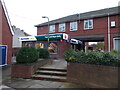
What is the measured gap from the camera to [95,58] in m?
5.69

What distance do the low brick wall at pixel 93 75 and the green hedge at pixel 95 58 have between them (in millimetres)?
218

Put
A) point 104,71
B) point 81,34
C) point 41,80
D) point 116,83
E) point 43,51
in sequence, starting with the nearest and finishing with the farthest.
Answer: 1. point 116,83
2. point 104,71
3. point 41,80
4. point 43,51
5. point 81,34

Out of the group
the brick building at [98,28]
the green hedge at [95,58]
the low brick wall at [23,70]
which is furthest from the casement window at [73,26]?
the low brick wall at [23,70]

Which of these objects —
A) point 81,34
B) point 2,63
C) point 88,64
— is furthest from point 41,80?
point 81,34

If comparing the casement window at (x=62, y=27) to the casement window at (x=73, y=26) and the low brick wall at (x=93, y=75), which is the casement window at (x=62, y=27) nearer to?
the casement window at (x=73, y=26)

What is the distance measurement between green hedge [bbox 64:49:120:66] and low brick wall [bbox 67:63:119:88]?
218 millimetres

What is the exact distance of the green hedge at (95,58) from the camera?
5.23 metres

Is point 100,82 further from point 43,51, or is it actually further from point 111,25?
point 111,25

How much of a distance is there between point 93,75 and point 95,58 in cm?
84

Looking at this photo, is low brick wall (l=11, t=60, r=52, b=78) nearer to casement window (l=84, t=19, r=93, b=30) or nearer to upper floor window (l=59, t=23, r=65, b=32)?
casement window (l=84, t=19, r=93, b=30)

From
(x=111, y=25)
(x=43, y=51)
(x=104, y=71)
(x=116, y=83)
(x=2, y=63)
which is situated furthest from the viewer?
(x=111, y=25)

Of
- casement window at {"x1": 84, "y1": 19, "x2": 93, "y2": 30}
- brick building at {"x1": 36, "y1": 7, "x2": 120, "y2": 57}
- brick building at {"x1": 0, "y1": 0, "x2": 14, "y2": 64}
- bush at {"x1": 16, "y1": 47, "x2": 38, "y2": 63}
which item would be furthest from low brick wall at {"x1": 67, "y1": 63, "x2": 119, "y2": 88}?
casement window at {"x1": 84, "y1": 19, "x2": 93, "y2": 30}

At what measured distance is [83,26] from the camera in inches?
673

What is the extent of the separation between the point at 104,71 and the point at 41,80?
3.73m
